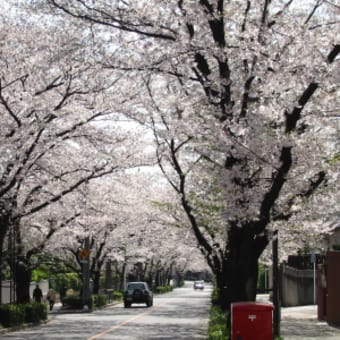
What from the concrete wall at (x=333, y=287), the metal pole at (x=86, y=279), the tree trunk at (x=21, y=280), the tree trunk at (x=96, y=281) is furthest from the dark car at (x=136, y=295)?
the concrete wall at (x=333, y=287)

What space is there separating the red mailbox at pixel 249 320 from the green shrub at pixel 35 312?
18970mm

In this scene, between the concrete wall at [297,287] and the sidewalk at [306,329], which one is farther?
the concrete wall at [297,287]

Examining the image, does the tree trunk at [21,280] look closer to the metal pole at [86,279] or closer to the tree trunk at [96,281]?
the metal pole at [86,279]

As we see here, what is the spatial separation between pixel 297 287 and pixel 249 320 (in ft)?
107

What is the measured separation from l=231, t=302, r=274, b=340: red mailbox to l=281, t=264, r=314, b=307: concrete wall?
1185 inches

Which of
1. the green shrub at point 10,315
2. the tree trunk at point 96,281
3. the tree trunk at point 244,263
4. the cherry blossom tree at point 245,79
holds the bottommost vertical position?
the green shrub at point 10,315

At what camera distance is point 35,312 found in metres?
31.1

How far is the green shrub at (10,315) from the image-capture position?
26.9 meters

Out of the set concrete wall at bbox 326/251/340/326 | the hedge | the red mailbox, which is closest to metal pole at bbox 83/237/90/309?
the hedge

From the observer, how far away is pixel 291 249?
3503 cm

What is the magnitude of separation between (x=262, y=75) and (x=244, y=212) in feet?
9.62

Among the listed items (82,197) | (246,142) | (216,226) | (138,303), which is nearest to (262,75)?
(246,142)

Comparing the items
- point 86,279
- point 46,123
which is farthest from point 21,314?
point 86,279

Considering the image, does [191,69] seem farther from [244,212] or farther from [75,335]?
[75,335]
